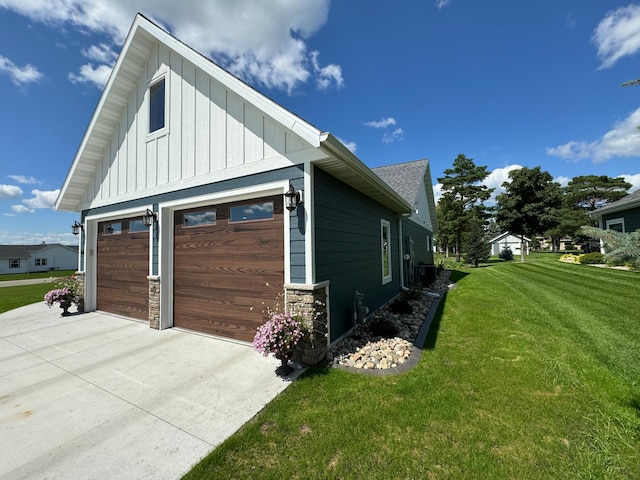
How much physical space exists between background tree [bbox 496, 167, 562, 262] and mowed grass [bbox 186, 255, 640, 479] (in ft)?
88.9

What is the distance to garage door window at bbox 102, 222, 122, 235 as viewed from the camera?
23.9 ft

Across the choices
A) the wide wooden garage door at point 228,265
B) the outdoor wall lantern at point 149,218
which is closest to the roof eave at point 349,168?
the wide wooden garage door at point 228,265

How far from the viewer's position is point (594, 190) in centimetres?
3231

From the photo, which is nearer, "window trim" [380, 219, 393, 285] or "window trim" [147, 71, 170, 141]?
"window trim" [147, 71, 170, 141]

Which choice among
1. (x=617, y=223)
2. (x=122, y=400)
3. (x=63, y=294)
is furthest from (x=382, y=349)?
(x=617, y=223)

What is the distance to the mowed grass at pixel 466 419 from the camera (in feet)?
6.97

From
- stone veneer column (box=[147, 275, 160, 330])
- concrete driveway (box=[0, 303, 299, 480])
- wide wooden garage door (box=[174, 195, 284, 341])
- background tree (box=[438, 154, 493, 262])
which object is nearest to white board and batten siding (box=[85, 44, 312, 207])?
wide wooden garage door (box=[174, 195, 284, 341])

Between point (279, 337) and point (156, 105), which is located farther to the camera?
point (156, 105)

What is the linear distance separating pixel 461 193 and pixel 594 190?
20313 millimetres

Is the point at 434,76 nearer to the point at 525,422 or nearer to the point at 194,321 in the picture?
the point at 525,422

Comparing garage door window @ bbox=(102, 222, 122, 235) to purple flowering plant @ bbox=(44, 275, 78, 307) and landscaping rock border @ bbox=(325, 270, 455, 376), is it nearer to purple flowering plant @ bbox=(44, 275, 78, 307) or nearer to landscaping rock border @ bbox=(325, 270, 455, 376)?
purple flowering plant @ bbox=(44, 275, 78, 307)

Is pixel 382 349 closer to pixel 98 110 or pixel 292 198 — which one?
pixel 292 198

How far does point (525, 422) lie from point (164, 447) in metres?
3.60

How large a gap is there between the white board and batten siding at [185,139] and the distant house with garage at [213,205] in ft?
0.09
